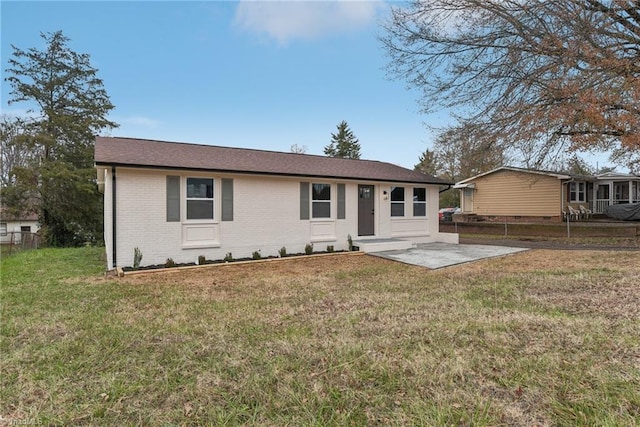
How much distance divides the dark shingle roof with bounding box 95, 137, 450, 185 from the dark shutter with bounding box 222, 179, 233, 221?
1.63ft

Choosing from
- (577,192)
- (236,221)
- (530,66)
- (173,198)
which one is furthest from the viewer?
(577,192)

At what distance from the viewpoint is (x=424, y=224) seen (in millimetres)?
14070

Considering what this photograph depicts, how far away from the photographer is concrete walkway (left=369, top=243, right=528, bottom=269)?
9.23 meters

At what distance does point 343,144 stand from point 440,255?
36288mm

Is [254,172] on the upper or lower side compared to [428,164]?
lower

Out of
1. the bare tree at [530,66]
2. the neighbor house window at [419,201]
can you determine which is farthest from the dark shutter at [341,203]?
the bare tree at [530,66]

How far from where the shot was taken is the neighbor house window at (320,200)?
11672 mm

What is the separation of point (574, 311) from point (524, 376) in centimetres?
244

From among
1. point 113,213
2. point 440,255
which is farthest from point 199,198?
point 440,255

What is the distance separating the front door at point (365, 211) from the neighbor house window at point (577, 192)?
17.2 m

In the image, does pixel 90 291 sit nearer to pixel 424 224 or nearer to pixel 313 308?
pixel 313 308

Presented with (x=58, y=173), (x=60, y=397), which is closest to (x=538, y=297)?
(x=60, y=397)

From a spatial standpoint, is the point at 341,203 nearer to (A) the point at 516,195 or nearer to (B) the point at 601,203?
(A) the point at 516,195

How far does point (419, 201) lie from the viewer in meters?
14.0
